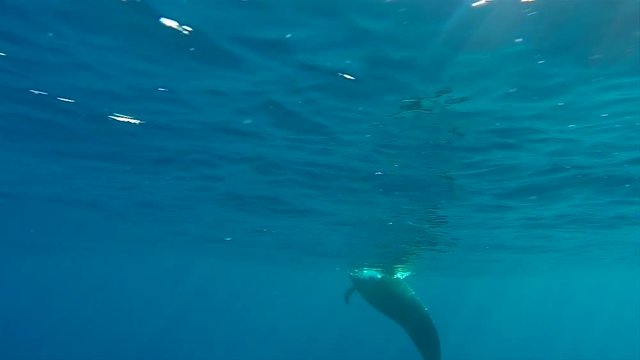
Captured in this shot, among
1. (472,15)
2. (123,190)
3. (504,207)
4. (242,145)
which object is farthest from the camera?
(123,190)

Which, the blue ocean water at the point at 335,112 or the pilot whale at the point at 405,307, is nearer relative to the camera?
the blue ocean water at the point at 335,112

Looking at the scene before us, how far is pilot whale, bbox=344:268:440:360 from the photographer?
65.4 feet

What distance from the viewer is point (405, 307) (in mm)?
20047

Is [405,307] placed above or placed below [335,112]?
below

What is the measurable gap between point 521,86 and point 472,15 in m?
3.29

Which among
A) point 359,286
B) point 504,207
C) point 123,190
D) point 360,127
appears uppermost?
point 360,127

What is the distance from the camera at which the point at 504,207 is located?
84.4 feet

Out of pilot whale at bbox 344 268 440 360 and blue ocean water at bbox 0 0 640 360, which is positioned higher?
blue ocean water at bbox 0 0 640 360

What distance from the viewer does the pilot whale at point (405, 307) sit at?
1992cm

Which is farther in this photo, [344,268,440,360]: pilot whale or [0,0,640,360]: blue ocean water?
[344,268,440,360]: pilot whale

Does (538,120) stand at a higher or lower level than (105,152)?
higher

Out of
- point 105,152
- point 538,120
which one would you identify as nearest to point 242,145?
point 105,152

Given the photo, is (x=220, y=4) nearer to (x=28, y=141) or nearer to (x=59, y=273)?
(x=28, y=141)

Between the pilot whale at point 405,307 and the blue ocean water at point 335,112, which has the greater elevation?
the blue ocean water at point 335,112
